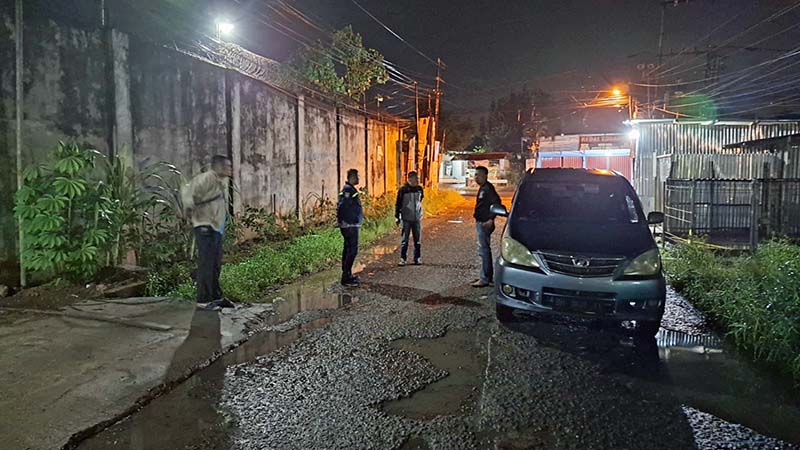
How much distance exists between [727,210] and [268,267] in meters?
10.2

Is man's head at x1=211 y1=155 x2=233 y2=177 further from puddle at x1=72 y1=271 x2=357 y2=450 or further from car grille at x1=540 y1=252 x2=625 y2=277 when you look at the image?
car grille at x1=540 y1=252 x2=625 y2=277

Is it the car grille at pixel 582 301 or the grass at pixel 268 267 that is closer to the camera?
the car grille at pixel 582 301

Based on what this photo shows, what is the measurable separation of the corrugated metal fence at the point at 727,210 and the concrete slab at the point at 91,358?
9.66 m

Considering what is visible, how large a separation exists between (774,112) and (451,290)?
70.8 feet

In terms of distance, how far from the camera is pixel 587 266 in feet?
17.5

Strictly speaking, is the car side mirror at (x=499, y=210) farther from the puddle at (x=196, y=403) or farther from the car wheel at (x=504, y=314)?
the puddle at (x=196, y=403)

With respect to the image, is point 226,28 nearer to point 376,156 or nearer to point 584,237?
point 376,156

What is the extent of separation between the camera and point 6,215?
6.25 m

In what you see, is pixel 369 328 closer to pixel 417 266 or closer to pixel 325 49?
pixel 417 266

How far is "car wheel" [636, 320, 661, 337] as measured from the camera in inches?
214

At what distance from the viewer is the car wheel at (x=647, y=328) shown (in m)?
5.44

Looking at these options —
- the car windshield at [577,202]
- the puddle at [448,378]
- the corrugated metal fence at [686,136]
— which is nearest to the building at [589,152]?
the corrugated metal fence at [686,136]

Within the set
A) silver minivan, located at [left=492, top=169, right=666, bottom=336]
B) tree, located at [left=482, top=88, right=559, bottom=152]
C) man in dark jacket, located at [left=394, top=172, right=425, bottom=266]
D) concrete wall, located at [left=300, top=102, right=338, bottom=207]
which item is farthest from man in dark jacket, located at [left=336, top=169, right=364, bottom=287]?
tree, located at [left=482, top=88, right=559, bottom=152]

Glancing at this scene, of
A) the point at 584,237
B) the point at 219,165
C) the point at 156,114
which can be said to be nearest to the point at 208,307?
the point at 219,165
